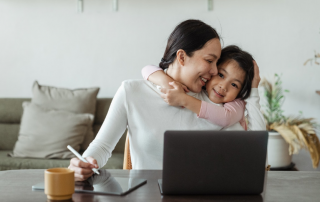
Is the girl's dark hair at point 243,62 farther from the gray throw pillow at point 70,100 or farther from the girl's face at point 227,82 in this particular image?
the gray throw pillow at point 70,100

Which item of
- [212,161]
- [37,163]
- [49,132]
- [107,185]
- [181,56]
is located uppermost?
[181,56]

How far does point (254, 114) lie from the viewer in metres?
1.48

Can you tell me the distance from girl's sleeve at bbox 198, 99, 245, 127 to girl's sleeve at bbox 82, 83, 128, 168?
1.03 ft

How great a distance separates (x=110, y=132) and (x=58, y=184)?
527mm

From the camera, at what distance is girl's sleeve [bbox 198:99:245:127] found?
4.50 feet

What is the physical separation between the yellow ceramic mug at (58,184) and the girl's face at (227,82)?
777 millimetres

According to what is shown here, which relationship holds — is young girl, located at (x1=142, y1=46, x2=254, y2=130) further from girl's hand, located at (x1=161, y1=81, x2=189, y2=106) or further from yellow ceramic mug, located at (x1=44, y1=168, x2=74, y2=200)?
yellow ceramic mug, located at (x1=44, y1=168, x2=74, y2=200)

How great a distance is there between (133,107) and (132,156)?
0.22m

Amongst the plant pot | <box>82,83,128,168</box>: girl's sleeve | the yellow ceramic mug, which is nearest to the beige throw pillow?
<box>82,83,128,168</box>: girl's sleeve

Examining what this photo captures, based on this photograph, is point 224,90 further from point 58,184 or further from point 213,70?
point 58,184

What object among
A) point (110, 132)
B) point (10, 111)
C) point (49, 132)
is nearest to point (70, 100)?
point (49, 132)

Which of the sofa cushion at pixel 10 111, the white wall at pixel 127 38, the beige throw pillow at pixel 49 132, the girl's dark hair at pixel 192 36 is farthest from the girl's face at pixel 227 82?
the sofa cushion at pixel 10 111

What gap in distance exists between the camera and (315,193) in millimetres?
985

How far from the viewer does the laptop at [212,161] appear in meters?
0.88
